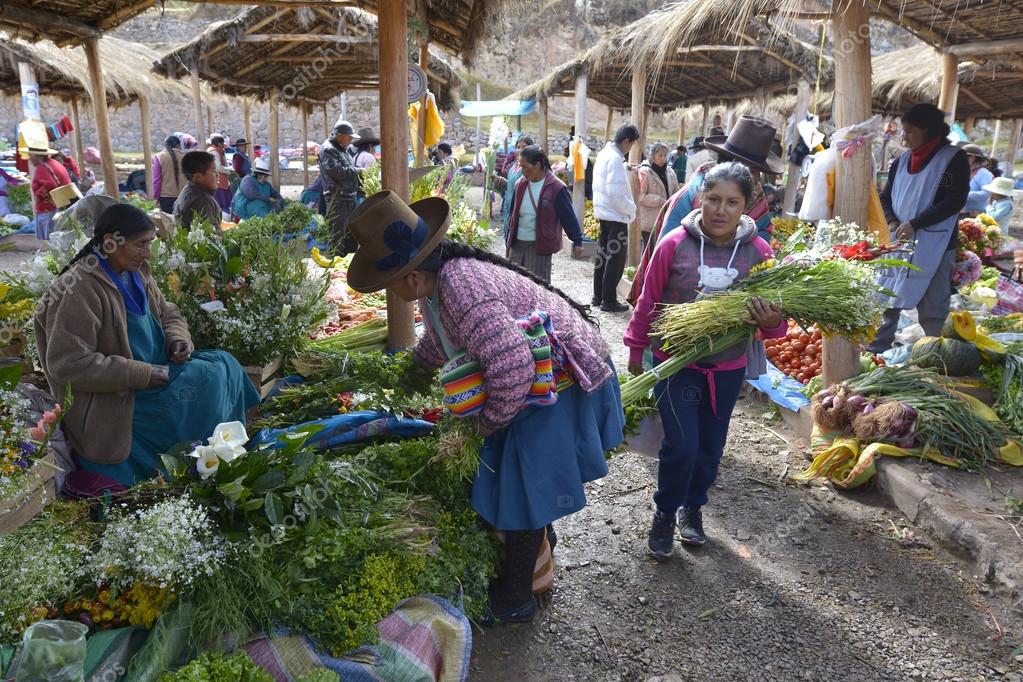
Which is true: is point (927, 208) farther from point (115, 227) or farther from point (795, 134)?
point (795, 134)

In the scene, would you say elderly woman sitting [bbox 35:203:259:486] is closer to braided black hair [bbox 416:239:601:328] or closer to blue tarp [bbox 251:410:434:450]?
blue tarp [bbox 251:410:434:450]

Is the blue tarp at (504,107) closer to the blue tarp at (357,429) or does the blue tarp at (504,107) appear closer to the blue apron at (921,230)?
the blue apron at (921,230)

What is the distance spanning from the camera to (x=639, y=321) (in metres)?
3.28

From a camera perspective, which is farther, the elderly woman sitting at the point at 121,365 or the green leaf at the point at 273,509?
the elderly woman sitting at the point at 121,365

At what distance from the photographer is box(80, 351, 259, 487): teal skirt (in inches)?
123

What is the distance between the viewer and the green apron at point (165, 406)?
3.13m

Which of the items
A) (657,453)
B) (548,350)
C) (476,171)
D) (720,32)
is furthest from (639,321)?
(476,171)

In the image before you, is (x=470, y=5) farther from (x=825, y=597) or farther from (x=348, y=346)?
(x=825, y=597)

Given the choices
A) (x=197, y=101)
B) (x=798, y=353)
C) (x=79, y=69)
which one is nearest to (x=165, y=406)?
(x=798, y=353)

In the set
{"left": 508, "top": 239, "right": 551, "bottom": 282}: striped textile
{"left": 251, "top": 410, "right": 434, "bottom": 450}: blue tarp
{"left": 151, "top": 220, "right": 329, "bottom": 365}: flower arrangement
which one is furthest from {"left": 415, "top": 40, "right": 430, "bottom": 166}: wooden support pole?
{"left": 251, "top": 410, "right": 434, "bottom": 450}: blue tarp

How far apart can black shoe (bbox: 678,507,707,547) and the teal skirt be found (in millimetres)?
2197

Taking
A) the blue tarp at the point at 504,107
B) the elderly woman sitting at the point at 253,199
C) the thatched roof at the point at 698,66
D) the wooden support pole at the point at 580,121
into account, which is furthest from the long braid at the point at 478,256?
the blue tarp at the point at 504,107

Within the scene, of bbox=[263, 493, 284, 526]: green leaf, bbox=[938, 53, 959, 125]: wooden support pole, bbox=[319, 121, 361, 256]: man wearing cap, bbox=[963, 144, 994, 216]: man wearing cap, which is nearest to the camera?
bbox=[263, 493, 284, 526]: green leaf

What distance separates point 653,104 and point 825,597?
1503 centimetres
